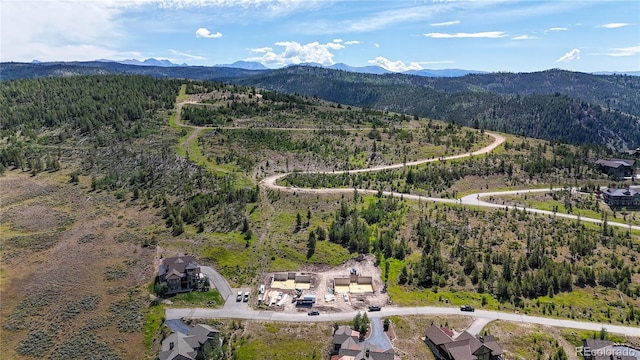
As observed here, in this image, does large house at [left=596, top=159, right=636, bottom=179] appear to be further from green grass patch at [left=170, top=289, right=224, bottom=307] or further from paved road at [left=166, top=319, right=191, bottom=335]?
paved road at [left=166, top=319, right=191, bottom=335]

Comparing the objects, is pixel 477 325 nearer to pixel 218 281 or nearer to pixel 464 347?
pixel 464 347

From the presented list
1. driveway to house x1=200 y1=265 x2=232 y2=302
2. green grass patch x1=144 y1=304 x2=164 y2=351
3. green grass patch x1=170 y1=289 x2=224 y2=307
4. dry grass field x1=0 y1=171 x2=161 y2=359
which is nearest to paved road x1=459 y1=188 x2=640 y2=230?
driveway to house x1=200 y1=265 x2=232 y2=302

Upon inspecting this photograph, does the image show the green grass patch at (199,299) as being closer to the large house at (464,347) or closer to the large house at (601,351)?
the large house at (464,347)

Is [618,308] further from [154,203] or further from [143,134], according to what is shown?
[143,134]

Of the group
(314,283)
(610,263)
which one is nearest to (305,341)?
(314,283)

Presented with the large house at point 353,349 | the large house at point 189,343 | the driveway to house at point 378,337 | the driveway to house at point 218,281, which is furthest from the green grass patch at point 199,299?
the driveway to house at point 378,337

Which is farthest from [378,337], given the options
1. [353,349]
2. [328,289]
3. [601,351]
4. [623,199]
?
[623,199]
